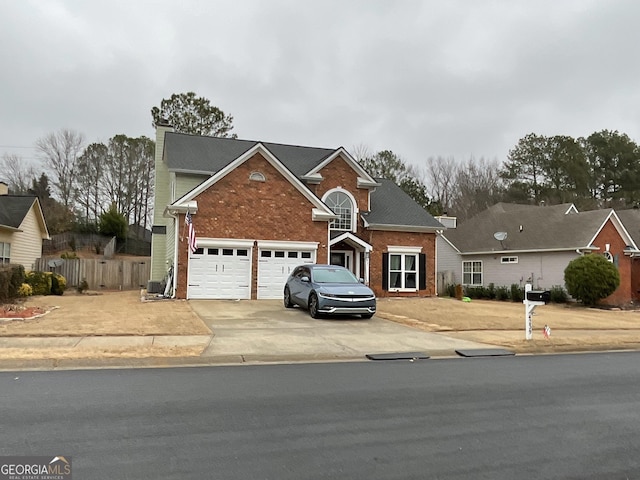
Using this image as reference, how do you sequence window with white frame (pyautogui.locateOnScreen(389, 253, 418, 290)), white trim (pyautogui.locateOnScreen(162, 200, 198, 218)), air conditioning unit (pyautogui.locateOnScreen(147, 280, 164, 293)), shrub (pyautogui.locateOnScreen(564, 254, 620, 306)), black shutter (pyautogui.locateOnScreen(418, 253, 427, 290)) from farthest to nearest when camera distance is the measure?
black shutter (pyautogui.locateOnScreen(418, 253, 427, 290))
window with white frame (pyautogui.locateOnScreen(389, 253, 418, 290))
air conditioning unit (pyautogui.locateOnScreen(147, 280, 164, 293))
shrub (pyautogui.locateOnScreen(564, 254, 620, 306))
white trim (pyautogui.locateOnScreen(162, 200, 198, 218))

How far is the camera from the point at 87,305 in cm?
1795

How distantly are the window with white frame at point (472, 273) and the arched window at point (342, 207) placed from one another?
10464 millimetres

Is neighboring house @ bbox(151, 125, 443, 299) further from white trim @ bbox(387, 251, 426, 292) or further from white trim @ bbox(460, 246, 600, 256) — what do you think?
white trim @ bbox(460, 246, 600, 256)

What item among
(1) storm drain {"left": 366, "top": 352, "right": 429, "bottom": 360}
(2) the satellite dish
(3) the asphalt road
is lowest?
(3) the asphalt road

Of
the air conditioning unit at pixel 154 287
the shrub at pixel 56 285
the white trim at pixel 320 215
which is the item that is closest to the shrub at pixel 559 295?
the white trim at pixel 320 215

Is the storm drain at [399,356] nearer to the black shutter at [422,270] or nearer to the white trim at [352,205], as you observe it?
the white trim at [352,205]

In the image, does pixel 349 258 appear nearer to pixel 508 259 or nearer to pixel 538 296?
pixel 508 259

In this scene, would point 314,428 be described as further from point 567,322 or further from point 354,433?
point 567,322

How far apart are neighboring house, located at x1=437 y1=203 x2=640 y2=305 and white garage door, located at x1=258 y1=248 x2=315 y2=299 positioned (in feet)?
40.9

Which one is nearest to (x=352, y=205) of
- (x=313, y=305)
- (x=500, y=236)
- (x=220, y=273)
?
(x=220, y=273)

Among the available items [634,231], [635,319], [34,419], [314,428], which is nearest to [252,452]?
[314,428]

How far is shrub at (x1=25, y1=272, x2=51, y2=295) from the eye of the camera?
24375mm

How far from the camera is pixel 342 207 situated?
26.0m

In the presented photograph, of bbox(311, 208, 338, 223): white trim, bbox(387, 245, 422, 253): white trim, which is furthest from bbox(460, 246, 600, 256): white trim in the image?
bbox(311, 208, 338, 223): white trim
